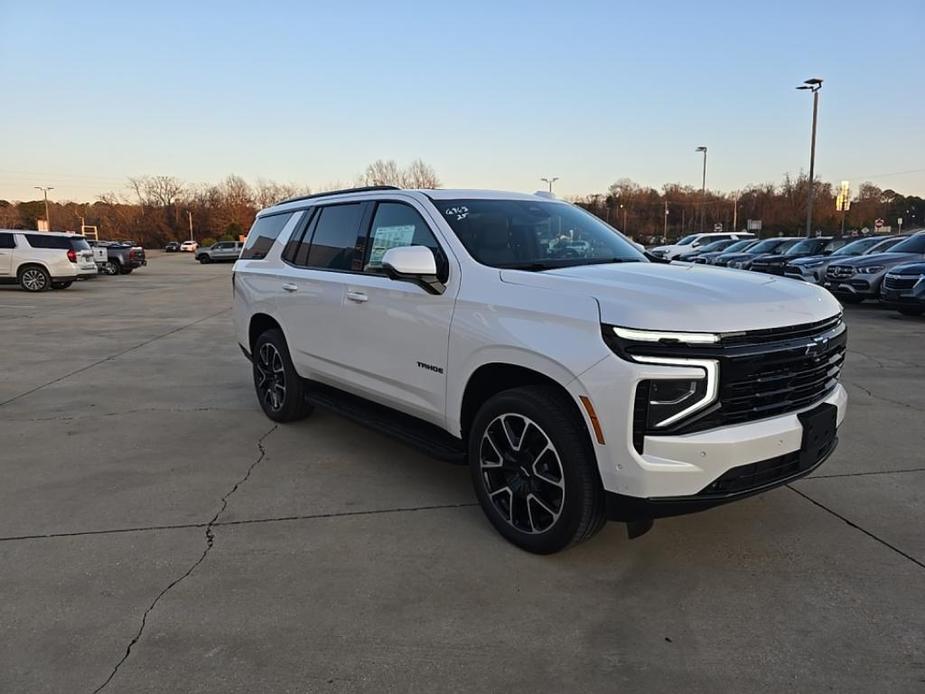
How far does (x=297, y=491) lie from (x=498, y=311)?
1929mm

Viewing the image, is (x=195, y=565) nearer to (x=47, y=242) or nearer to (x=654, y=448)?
(x=654, y=448)

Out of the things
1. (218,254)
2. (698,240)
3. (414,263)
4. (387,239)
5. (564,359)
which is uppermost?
(387,239)

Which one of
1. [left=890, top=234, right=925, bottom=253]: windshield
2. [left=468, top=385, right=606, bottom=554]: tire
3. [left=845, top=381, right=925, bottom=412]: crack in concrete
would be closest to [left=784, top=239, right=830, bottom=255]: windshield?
[left=890, top=234, right=925, bottom=253]: windshield

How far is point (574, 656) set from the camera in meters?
2.67

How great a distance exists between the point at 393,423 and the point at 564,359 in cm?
162

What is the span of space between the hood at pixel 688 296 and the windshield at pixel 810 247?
63.5ft

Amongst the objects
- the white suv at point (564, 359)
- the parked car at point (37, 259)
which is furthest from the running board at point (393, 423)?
the parked car at point (37, 259)

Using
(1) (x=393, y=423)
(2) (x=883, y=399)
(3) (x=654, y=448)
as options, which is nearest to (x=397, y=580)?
(1) (x=393, y=423)

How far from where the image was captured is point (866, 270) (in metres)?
14.8

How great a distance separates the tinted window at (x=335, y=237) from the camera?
4.82m

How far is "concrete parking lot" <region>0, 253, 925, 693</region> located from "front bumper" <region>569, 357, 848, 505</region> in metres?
0.58

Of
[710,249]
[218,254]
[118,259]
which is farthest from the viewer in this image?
[218,254]

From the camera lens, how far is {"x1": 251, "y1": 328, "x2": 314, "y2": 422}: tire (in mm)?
5625

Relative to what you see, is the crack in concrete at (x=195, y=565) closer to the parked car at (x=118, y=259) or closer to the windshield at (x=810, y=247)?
the windshield at (x=810, y=247)
